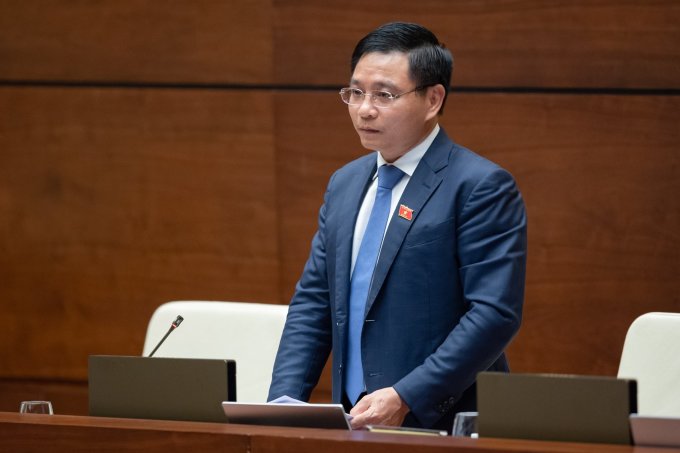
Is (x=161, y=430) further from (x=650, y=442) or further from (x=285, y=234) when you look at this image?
(x=285, y=234)

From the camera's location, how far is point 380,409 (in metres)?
2.42

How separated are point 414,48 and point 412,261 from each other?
497 mm

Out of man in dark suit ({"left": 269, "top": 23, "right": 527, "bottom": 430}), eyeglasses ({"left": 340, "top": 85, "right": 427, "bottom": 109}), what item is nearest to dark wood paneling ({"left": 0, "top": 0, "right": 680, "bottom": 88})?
man in dark suit ({"left": 269, "top": 23, "right": 527, "bottom": 430})

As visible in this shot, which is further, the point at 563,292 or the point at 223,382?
the point at 563,292

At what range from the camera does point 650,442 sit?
1890 mm

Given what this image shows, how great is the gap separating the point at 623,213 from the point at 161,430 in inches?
81.9

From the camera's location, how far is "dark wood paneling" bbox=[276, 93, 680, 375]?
3.63m

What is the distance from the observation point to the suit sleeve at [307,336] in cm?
268

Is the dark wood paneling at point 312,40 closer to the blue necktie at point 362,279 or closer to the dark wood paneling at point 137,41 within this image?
the dark wood paneling at point 137,41

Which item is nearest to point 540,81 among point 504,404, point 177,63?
point 177,63

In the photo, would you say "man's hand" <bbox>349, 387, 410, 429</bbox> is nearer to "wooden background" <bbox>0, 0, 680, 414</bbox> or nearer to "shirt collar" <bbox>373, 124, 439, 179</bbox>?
"shirt collar" <bbox>373, 124, 439, 179</bbox>

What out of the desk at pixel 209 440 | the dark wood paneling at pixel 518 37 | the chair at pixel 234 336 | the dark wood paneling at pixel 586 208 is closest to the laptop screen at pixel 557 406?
the desk at pixel 209 440

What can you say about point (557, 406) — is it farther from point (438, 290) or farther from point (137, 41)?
point (137, 41)

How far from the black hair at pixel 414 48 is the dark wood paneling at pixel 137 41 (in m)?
Result: 1.37
